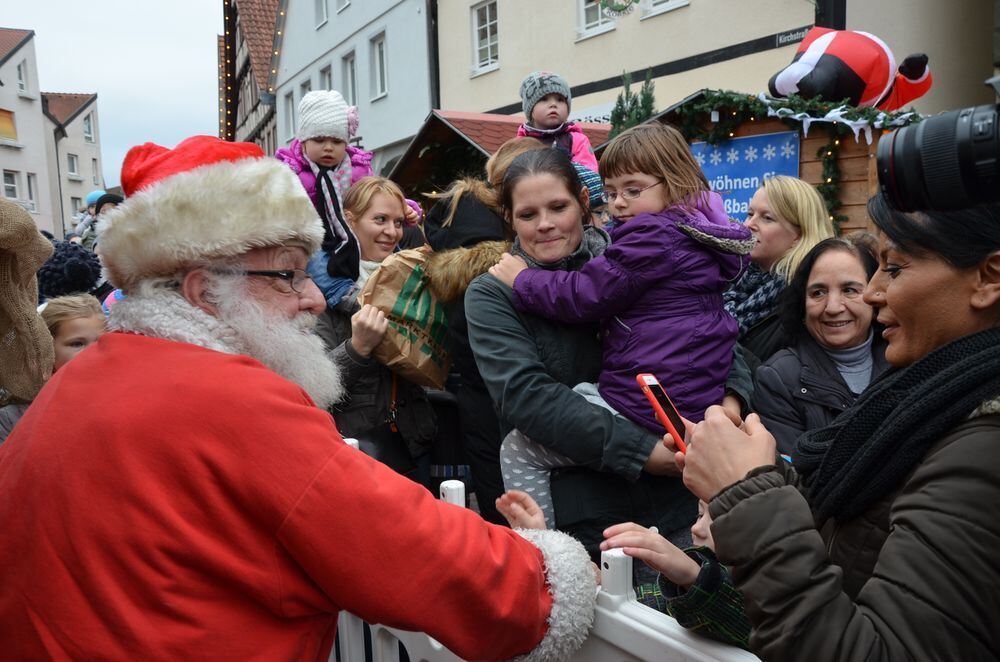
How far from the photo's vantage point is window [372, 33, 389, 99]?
19.0m

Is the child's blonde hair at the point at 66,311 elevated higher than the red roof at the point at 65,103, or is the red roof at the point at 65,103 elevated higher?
the red roof at the point at 65,103

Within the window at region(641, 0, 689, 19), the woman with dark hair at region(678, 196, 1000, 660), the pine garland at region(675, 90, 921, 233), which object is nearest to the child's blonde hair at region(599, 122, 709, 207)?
the woman with dark hair at region(678, 196, 1000, 660)

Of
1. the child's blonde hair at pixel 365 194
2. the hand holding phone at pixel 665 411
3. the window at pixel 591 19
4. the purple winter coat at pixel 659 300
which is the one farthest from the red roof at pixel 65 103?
the hand holding phone at pixel 665 411

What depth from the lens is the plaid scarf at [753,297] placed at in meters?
3.27

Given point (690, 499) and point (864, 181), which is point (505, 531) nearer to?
point (690, 499)

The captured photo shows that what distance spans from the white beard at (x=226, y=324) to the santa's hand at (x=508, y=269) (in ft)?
2.78

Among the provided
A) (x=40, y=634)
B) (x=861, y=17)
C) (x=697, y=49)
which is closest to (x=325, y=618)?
(x=40, y=634)

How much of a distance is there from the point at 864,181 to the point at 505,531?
17.9ft

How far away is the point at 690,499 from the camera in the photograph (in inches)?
92.0

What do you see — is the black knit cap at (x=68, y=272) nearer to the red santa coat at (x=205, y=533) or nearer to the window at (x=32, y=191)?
the red santa coat at (x=205, y=533)

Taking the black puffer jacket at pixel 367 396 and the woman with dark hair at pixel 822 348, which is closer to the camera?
the woman with dark hair at pixel 822 348

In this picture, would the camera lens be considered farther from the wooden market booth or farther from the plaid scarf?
the wooden market booth

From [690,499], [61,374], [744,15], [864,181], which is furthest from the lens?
[744,15]

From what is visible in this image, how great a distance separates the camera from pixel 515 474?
2.33 metres
